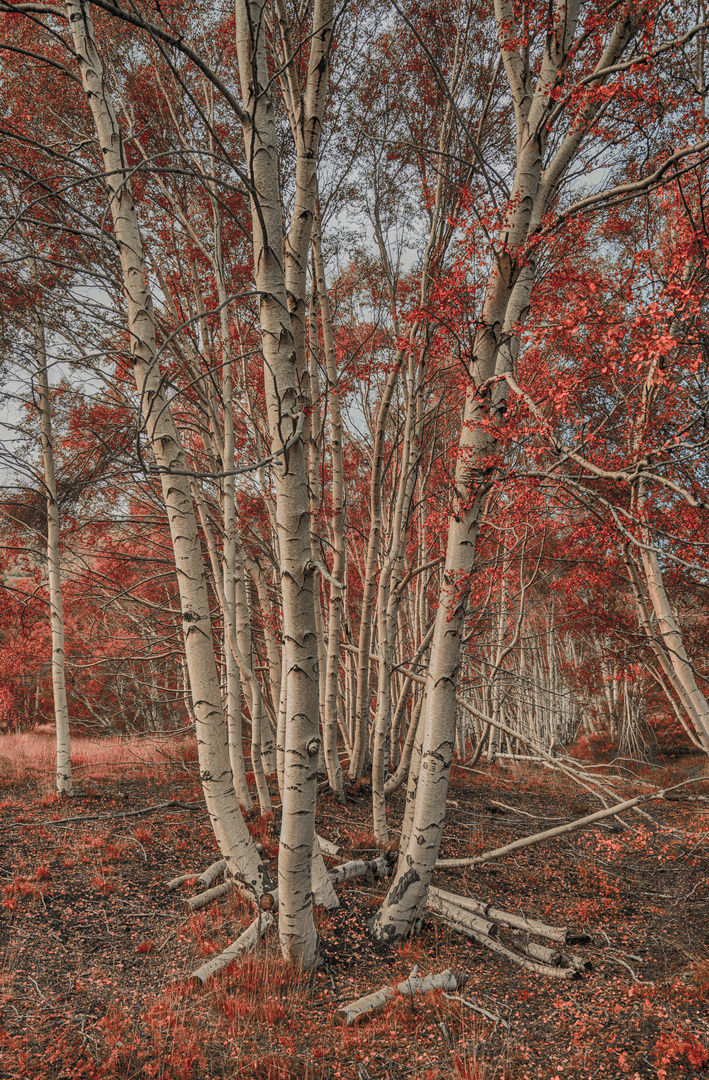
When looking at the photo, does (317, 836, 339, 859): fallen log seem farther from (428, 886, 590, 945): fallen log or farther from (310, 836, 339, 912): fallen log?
(428, 886, 590, 945): fallen log

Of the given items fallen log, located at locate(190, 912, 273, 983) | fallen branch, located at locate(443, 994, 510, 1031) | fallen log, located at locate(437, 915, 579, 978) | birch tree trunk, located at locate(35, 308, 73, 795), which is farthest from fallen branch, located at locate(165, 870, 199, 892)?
birch tree trunk, located at locate(35, 308, 73, 795)

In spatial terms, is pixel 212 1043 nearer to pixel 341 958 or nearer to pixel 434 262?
pixel 341 958

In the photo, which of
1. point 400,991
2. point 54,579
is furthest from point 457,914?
point 54,579

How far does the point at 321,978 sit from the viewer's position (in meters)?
3.35

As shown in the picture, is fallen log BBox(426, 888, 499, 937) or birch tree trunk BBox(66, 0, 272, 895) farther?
fallen log BBox(426, 888, 499, 937)

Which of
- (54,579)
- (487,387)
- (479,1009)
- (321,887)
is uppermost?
(487,387)

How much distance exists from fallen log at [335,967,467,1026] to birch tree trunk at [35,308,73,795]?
597cm

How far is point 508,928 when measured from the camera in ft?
13.9

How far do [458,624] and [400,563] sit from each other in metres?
3.07

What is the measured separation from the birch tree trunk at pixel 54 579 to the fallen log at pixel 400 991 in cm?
597

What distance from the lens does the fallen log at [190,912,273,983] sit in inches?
127

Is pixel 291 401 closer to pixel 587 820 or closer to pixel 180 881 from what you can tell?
pixel 587 820

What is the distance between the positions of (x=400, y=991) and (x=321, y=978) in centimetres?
50

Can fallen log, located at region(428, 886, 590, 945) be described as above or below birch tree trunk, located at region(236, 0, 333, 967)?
below
